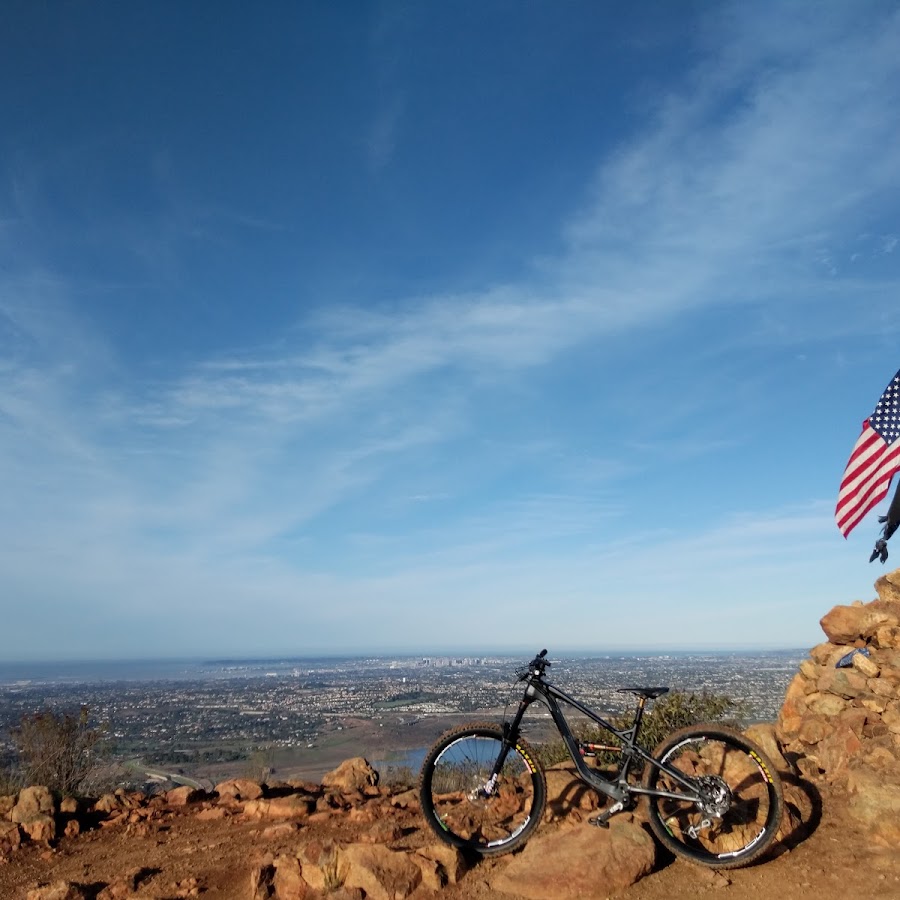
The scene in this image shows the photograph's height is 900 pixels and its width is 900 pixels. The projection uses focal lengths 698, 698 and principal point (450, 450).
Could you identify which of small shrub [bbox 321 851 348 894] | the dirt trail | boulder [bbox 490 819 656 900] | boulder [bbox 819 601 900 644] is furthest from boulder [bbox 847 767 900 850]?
small shrub [bbox 321 851 348 894]

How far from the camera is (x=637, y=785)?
6.47 metres

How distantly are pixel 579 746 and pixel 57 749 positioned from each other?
10836 mm

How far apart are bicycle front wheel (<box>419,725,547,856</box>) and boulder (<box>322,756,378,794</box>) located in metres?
2.50

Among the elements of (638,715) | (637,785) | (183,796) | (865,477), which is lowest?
(183,796)

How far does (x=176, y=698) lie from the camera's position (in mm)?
65375

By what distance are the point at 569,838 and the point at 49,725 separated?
462 inches

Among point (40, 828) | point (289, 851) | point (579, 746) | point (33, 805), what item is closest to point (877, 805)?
point (579, 746)

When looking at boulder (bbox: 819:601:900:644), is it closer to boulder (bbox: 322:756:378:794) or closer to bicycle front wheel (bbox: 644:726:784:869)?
bicycle front wheel (bbox: 644:726:784:869)

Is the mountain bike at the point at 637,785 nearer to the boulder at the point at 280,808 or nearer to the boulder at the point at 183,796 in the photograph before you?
the boulder at the point at 280,808

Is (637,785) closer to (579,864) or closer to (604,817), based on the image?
(604,817)

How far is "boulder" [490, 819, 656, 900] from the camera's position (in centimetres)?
577

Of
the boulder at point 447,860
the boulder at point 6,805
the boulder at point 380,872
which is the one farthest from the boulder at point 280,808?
the boulder at point 6,805

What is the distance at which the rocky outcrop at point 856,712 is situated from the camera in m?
7.14

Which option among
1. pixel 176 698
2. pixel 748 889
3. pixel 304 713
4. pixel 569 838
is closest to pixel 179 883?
pixel 569 838
